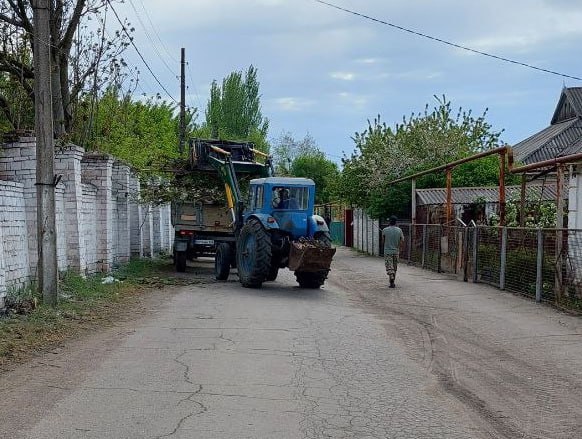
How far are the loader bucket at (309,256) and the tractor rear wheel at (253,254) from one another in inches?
22.9

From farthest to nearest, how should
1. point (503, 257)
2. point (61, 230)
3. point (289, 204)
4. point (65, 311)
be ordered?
point (289, 204), point (503, 257), point (61, 230), point (65, 311)

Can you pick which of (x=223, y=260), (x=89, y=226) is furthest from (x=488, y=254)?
(x=89, y=226)

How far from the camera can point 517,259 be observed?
1764 cm

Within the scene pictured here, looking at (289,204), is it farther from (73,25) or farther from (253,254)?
(73,25)

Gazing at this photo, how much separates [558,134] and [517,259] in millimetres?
30699

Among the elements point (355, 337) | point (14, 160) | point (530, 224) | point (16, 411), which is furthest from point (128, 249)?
point (16, 411)

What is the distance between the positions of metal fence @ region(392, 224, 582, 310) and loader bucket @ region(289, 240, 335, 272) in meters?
4.21

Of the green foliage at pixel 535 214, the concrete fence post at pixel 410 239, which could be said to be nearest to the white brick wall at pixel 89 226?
the green foliage at pixel 535 214

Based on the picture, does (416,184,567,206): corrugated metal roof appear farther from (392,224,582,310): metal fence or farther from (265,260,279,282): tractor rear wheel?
(265,260,279,282): tractor rear wheel

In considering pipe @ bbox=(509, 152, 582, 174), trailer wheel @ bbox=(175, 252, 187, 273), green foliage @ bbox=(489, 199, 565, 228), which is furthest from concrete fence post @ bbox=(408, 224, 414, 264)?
pipe @ bbox=(509, 152, 582, 174)

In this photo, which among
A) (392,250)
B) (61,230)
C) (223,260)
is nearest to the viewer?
(61,230)

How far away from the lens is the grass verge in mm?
10336

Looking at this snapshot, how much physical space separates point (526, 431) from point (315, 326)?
6158 millimetres

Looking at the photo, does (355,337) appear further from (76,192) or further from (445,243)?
(445,243)
